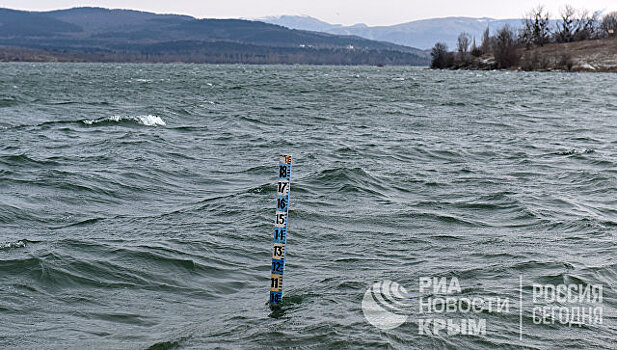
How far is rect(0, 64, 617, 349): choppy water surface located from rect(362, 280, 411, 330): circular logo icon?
0.46ft

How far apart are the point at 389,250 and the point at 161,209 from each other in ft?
16.7

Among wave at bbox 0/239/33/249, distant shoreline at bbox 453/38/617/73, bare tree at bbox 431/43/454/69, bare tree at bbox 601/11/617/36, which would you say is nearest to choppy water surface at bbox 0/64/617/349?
wave at bbox 0/239/33/249

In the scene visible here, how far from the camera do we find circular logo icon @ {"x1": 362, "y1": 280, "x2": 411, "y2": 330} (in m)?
7.46

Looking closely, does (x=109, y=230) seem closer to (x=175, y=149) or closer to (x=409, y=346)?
(x=409, y=346)

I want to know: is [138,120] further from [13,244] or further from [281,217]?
[281,217]

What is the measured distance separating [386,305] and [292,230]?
4.16m

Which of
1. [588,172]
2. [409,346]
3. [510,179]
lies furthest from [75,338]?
[588,172]

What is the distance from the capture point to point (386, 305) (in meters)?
8.07

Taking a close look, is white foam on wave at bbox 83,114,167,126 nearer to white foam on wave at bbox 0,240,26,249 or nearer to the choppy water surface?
the choppy water surface

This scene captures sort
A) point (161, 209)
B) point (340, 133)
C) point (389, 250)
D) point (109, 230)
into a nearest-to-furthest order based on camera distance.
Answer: point (389, 250)
point (109, 230)
point (161, 209)
point (340, 133)

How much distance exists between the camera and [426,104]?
136ft

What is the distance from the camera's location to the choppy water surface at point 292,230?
7.48 meters

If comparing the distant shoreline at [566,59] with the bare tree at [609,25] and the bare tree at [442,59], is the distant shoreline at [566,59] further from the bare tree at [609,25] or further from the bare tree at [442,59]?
the bare tree at [609,25]

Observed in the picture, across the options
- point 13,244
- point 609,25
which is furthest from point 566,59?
point 13,244
